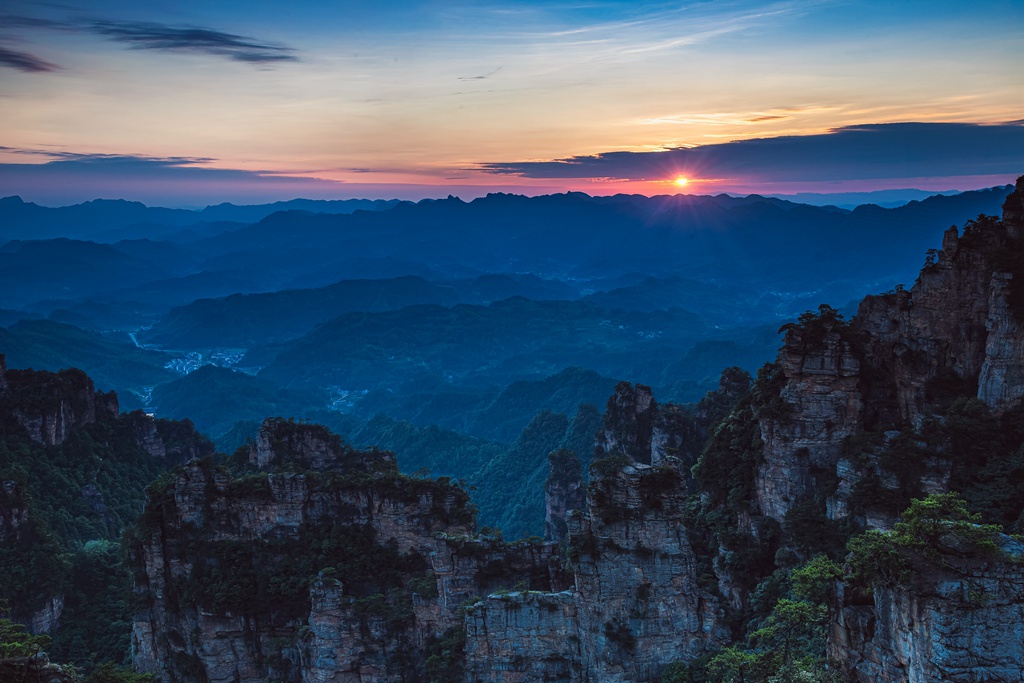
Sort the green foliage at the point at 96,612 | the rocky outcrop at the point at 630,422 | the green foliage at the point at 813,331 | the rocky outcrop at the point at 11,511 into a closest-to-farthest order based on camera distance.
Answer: the green foliage at the point at 813,331 → the green foliage at the point at 96,612 → the rocky outcrop at the point at 11,511 → the rocky outcrop at the point at 630,422

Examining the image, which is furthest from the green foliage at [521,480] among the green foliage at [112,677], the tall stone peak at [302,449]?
the green foliage at [112,677]

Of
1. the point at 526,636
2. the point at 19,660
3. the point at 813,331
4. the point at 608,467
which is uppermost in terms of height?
the point at 813,331

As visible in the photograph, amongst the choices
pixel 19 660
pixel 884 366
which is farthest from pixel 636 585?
pixel 19 660

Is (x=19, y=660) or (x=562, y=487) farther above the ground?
(x=19, y=660)

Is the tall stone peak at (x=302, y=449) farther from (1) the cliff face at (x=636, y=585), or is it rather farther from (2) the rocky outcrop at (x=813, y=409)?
(2) the rocky outcrop at (x=813, y=409)

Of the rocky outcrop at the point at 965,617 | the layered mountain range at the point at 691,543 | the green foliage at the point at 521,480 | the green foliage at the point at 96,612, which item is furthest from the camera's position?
the green foliage at the point at 521,480

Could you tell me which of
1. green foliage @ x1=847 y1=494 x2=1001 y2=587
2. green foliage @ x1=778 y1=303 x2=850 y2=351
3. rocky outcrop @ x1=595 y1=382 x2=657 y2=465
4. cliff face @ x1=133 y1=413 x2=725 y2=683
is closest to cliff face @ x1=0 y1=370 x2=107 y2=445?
cliff face @ x1=133 y1=413 x2=725 y2=683

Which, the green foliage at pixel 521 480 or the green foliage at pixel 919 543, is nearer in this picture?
the green foliage at pixel 919 543

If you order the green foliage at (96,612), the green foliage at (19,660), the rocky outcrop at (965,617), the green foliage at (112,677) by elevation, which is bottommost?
the green foliage at (96,612)

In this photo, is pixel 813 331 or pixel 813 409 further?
pixel 813 331

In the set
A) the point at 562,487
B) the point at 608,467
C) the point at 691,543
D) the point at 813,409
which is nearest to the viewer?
the point at 608,467

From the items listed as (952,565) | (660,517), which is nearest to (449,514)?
(660,517)

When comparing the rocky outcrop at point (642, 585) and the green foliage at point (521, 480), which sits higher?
the rocky outcrop at point (642, 585)

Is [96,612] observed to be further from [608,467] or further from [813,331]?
[813,331]
